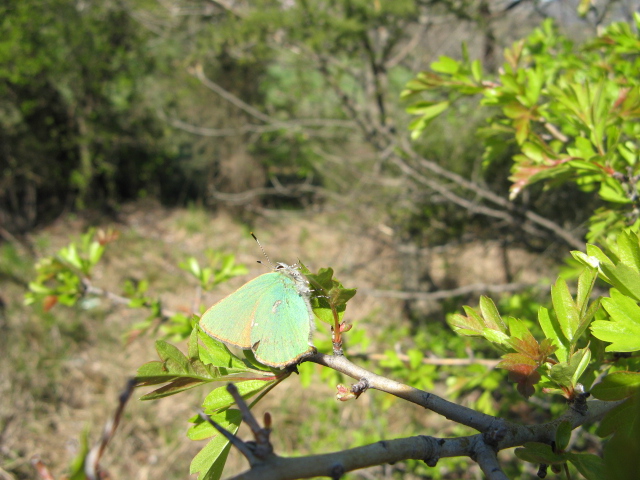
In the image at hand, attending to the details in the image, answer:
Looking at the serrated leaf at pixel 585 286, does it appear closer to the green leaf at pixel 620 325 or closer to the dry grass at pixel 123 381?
the green leaf at pixel 620 325

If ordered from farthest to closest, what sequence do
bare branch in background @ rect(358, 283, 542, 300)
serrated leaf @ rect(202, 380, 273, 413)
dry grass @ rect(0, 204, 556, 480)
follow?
1. dry grass @ rect(0, 204, 556, 480)
2. bare branch in background @ rect(358, 283, 542, 300)
3. serrated leaf @ rect(202, 380, 273, 413)

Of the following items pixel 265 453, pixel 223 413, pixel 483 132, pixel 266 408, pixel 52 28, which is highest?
pixel 52 28

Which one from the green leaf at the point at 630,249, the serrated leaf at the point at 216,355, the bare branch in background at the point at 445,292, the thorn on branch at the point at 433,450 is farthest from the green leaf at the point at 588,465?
the bare branch in background at the point at 445,292

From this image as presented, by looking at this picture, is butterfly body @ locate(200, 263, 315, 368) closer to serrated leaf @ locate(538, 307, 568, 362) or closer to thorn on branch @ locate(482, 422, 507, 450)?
thorn on branch @ locate(482, 422, 507, 450)

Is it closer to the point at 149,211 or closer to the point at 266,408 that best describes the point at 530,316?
the point at 266,408

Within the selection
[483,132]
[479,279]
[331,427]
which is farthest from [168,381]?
[479,279]

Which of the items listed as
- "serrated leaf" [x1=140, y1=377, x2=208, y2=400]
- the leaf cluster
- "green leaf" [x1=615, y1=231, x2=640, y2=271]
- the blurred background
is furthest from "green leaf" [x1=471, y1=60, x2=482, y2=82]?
"serrated leaf" [x1=140, y1=377, x2=208, y2=400]
